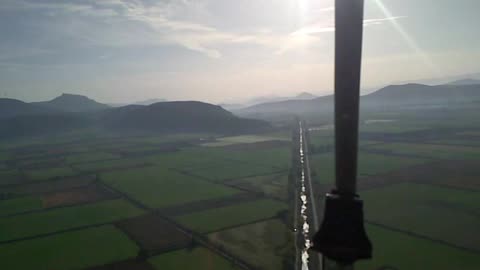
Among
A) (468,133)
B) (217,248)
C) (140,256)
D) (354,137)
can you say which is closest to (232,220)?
(217,248)

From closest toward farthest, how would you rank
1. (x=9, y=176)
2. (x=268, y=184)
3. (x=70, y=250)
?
(x=70, y=250) → (x=268, y=184) → (x=9, y=176)

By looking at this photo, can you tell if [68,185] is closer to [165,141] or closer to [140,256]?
[140,256]

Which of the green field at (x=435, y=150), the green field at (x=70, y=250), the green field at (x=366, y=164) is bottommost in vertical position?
the green field at (x=70, y=250)

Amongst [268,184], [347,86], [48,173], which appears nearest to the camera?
[347,86]

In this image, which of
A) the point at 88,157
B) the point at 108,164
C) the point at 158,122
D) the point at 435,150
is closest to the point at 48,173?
the point at 108,164

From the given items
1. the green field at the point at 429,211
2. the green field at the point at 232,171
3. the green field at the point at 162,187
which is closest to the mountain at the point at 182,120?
the green field at the point at 232,171

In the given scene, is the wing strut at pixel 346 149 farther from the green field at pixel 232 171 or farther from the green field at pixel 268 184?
the green field at pixel 232 171

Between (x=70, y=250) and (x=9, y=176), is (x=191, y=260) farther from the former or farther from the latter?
(x=9, y=176)

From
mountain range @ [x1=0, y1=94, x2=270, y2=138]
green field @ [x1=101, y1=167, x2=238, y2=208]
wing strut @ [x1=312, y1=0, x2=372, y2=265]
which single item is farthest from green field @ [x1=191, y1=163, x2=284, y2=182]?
mountain range @ [x1=0, y1=94, x2=270, y2=138]
